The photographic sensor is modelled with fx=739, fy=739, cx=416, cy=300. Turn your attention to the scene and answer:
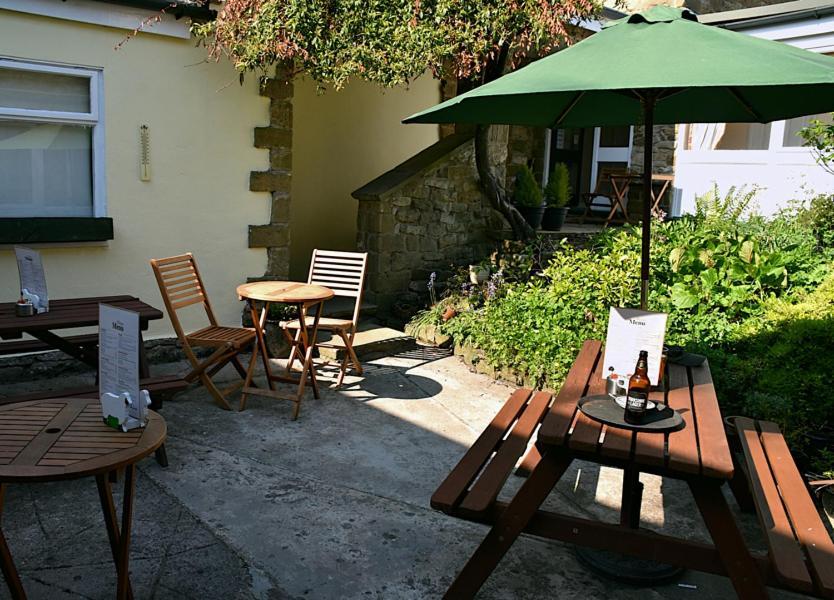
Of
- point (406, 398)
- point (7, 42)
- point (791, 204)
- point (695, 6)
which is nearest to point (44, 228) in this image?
point (7, 42)

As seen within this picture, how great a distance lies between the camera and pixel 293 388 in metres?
5.69

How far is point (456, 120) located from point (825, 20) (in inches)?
277

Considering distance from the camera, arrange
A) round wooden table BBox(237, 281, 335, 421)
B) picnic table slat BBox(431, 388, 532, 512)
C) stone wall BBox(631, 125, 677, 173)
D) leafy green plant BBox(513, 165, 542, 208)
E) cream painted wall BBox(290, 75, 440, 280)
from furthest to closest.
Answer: stone wall BBox(631, 125, 677, 173) < leafy green plant BBox(513, 165, 542, 208) < cream painted wall BBox(290, 75, 440, 280) < round wooden table BBox(237, 281, 335, 421) < picnic table slat BBox(431, 388, 532, 512)

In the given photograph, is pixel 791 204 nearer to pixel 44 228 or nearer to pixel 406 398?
pixel 406 398

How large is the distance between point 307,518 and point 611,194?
27.8ft

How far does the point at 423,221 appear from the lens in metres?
7.68

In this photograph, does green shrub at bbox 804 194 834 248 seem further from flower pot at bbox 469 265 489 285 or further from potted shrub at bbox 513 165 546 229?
flower pot at bbox 469 265 489 285

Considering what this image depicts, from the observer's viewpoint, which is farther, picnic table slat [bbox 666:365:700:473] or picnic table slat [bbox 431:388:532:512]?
picnic table slat [bbox 431:388:532:512]

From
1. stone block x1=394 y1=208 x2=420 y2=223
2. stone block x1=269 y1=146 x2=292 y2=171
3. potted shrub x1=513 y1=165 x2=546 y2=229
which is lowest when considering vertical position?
stone block x1=394 y1=208 x2=420 y2=223

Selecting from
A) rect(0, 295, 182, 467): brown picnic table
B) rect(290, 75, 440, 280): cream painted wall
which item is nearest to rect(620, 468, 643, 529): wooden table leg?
rect(0, 295, 182, 467): brown picnic table

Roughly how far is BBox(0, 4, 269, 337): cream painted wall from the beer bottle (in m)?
4.35

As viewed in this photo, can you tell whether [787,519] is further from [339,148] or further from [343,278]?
[339,148]

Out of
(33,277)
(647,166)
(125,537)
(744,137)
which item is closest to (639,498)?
(647,166)

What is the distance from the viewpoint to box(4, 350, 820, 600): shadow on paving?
3086mm
